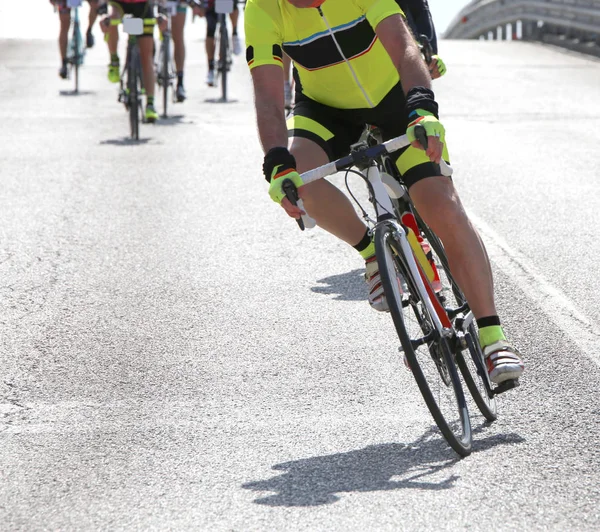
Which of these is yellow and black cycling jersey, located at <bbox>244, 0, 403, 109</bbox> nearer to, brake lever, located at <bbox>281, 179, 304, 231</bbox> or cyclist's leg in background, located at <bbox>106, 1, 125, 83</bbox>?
brake lever, located at <bbox>281, 179, 304, 231</bbox>

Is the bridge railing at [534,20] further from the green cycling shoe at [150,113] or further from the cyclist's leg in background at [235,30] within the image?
the green cycling shoe at [150,113]

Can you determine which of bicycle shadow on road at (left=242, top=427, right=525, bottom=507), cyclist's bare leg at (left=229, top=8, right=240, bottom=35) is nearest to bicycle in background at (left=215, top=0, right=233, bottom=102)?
cyclist's bare leg at (left=229, top=8, right=240, bottom=35)

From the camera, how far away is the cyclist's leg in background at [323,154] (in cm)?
513

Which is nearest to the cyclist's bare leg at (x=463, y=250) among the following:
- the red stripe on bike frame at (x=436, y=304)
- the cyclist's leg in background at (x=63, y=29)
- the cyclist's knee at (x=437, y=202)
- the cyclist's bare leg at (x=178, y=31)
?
the cyclist's knee at (x=437, y=202)

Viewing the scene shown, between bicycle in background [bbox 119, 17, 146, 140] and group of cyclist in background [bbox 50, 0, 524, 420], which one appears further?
bicycle in background [bbox 119, 17, 146, 140]

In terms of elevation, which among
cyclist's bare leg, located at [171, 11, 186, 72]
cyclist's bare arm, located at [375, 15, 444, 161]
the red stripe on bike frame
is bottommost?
cyclist's bare leg, located at [171, 11, 186, 72]

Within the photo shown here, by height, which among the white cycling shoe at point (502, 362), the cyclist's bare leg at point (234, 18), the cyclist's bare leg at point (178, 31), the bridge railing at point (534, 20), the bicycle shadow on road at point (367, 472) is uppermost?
the white cycling shoe at point (502, 362)

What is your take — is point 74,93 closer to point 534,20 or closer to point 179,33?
point 179,33

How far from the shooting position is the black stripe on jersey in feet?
16.7

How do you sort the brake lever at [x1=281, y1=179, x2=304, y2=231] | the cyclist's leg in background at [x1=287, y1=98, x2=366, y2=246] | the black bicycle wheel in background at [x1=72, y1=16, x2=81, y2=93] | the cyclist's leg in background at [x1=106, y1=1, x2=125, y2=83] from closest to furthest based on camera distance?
the brake lever at [x1=281, y1=179, x2=304, y2=231]
the cyclist's leg in background at [x1=287, y1=98, x2=366, y2=246]
the cyclist's leg in background at [x1=106, y1=1, x2=125, y2=83]
the black bicycle wheel in background at [x1=72, y1=16, x2=81, y2=93]

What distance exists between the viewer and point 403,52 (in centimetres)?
469

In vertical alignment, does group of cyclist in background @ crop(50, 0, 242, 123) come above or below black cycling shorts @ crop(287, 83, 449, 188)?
below

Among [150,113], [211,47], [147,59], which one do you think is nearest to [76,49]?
[211,47]

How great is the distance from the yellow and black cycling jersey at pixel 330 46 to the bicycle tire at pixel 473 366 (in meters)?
0.71
